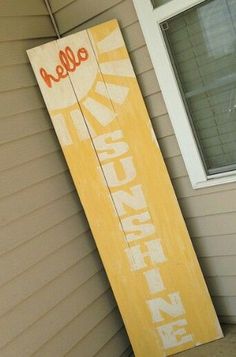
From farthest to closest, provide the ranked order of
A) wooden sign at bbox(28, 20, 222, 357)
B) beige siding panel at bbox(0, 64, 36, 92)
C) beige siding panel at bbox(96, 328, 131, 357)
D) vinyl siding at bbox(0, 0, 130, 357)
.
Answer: beige siding panel at bbox(96, 328, 131, 357) < wooden sign at bbox(28, 20, 222, 357) < beige siding panel at bbox(0, 64, 36, 92) < vinyl siding at bbox(0, 0, 130, 357)

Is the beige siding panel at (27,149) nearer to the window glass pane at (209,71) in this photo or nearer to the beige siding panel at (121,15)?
the beige siding panel at (121,15)

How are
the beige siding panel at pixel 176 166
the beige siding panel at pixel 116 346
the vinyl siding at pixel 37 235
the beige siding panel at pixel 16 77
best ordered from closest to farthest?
the vinyl siding at pixel 37 235
the beige siding panel at pixel 16 77
the beige siding panel at pixel 176 166
the beige siding panel at pixel 116 346

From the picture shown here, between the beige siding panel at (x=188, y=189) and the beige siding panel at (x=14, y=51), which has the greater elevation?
the beige siding panel at (x=14, y=51)

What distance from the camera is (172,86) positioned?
7.97ft

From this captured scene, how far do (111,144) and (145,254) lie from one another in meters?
0.73

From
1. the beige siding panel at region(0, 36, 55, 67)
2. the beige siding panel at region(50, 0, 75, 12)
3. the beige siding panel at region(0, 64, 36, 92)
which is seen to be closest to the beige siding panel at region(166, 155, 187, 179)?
the beige siding panel at region(0, 64, 36, 92)

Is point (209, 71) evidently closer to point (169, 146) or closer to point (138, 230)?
point (169, 146)

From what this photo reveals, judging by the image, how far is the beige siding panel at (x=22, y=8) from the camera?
2416 millimetres

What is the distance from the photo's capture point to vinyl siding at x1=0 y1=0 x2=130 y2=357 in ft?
7.30

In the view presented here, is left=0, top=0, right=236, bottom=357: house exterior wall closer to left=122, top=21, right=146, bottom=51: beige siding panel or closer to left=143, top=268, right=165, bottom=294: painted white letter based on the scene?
left=122, top=21, right=146, bottom=51: beige siding panel

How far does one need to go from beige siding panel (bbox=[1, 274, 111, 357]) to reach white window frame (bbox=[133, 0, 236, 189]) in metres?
0.96

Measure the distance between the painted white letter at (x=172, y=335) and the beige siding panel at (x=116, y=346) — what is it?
0.32m

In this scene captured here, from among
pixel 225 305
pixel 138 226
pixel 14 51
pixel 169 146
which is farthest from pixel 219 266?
pixel 14 51

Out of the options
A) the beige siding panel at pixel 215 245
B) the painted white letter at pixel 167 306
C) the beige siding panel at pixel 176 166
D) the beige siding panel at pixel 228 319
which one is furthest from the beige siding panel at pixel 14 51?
the beige siding panel at pixel 228 319
